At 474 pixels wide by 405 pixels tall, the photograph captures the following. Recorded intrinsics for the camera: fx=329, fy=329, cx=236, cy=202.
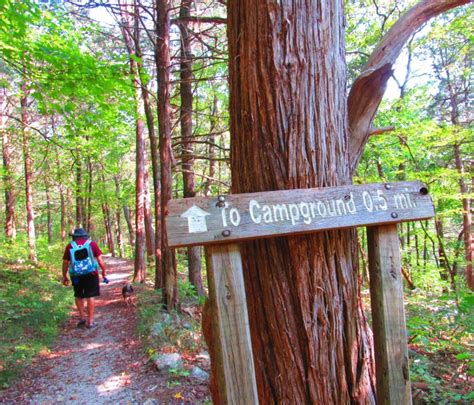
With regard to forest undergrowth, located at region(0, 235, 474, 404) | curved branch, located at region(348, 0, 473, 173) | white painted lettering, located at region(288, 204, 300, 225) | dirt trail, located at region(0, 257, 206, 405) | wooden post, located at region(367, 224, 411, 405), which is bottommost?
dirt trail, located at region(0, 257, 206, 405)

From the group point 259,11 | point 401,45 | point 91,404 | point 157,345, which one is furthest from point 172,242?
point 157,345

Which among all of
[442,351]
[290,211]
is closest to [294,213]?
[290,211]

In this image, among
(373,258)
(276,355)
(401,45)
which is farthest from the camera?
(401,45)

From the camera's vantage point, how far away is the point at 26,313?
6.96 metres

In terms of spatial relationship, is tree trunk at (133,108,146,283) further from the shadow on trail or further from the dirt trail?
the dirt trail

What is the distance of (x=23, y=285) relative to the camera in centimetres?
905

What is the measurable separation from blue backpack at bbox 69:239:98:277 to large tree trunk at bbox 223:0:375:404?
17.8ft

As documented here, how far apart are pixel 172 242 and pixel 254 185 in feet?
1.83

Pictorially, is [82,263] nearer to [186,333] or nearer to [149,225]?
[186,333]

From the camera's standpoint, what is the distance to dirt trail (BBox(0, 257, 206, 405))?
4.03m

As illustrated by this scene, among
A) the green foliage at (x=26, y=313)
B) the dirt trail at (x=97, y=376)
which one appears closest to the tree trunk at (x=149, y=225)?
the green foliage at (x=26, y=313)

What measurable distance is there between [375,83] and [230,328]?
1.63m

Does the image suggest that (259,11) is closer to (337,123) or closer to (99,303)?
(337,123)

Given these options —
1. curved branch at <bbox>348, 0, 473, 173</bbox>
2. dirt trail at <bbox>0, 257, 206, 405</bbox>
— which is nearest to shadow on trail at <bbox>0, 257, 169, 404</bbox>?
dirt trail at <bbox>0, 257, 206, 405</bbox>
